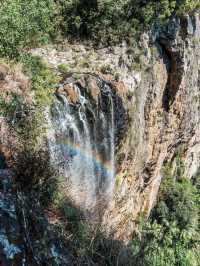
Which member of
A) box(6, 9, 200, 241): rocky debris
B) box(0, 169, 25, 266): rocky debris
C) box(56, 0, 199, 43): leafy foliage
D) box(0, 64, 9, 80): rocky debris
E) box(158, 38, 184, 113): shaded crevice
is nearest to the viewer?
box(0, 169, 25, 266): rocky debris

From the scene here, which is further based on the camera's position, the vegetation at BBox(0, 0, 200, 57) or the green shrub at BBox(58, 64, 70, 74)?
the green shrub at BBox(58, 64, 70, 74)

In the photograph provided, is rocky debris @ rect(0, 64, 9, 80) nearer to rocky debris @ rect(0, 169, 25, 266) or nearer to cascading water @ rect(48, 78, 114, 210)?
cascading water @ rect(48, 78, 114, 210)

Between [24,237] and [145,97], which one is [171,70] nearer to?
[145,97]

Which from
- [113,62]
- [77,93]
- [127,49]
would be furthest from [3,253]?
[127,49]

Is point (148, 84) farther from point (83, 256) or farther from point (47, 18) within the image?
point (83, 256)

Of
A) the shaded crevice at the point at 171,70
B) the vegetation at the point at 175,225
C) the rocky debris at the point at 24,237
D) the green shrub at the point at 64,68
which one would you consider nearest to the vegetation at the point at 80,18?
the green shrub at the point at 64,68

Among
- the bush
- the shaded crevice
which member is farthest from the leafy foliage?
the shaded crevice

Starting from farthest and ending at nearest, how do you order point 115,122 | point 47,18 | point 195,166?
point 195,166 → point 47,18 → point 115,122
